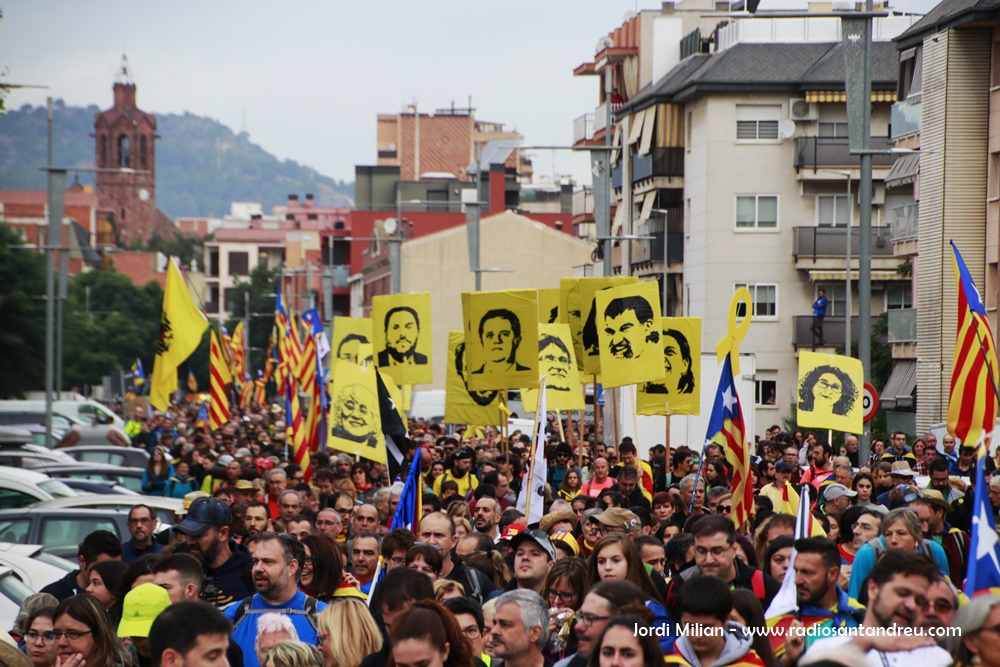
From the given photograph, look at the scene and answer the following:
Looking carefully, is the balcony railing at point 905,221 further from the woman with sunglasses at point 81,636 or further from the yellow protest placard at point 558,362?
the woman with sunglasses at point 81,636

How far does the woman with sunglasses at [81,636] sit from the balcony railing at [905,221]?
34334 mm

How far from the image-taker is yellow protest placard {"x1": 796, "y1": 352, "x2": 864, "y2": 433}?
63.2 ft

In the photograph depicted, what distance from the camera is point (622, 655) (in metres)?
5.54

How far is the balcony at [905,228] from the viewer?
4022 centimetres

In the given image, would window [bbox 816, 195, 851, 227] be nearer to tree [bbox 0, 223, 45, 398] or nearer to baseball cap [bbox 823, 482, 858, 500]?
tree [bbox 0, 223, 45, 398]

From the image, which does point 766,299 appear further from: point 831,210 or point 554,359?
point 554,359

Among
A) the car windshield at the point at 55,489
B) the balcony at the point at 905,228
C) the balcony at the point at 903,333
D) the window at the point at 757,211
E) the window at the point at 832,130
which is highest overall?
the window at the point at 832,130

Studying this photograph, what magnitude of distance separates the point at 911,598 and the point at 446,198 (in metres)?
88.0

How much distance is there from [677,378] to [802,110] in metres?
32.3

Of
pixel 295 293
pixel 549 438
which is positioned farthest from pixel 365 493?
pixel 295 293

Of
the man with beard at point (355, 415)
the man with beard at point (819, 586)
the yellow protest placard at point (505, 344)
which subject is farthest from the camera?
the man with beard at point (355, 415)

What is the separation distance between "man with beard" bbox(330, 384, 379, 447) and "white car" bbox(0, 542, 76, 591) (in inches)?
180

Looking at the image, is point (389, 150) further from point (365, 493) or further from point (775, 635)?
point (775, 635)

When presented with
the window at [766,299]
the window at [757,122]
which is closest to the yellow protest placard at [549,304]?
the window at [766,299]
